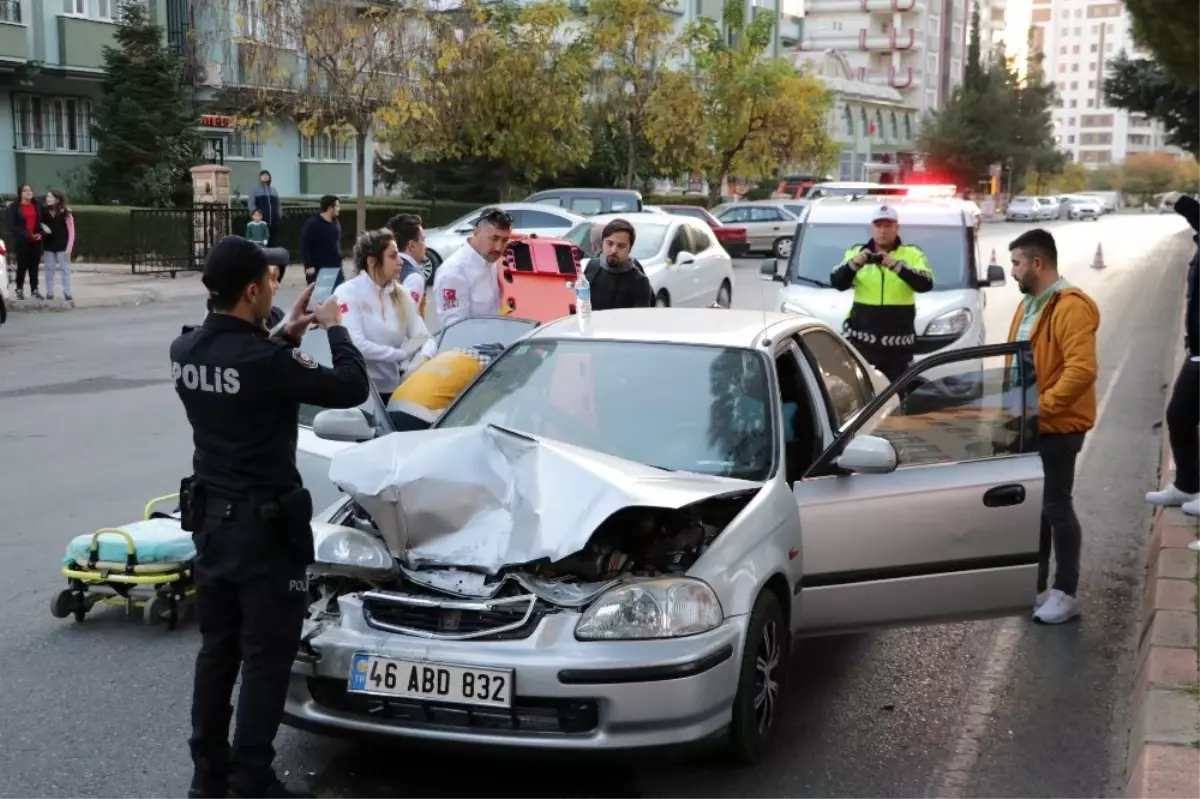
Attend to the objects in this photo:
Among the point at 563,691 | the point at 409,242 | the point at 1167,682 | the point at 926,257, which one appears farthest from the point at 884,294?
the point at 563,691

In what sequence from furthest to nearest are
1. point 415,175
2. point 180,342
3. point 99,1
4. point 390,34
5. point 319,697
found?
point 415,175 → point 99,1 → point 390,34 → point 319,697 → point 180,342

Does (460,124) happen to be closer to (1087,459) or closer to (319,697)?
(1087,459)

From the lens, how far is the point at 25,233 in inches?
814

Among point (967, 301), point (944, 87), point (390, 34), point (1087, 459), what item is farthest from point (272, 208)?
point (944, 87)

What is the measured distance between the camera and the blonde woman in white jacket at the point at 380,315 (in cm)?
754

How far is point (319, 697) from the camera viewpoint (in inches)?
175

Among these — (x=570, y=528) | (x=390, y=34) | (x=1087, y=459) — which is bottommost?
(x=1087, y=459)

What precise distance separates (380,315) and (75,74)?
29.5 m

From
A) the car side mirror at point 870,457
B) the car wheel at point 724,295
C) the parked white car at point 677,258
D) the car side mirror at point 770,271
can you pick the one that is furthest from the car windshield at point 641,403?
the car wheel at point 724,295

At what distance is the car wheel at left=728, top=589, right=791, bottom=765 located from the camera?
14.9 feet

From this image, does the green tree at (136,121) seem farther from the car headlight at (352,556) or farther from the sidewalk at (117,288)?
the car headlight at (352,556)

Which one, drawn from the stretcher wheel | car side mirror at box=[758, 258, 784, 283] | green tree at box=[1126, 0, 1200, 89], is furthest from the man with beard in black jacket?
green tree at box=[1126, 0, 1200, 89]

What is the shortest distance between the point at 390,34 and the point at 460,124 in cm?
629

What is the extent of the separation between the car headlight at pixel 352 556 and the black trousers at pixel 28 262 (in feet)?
58.9
